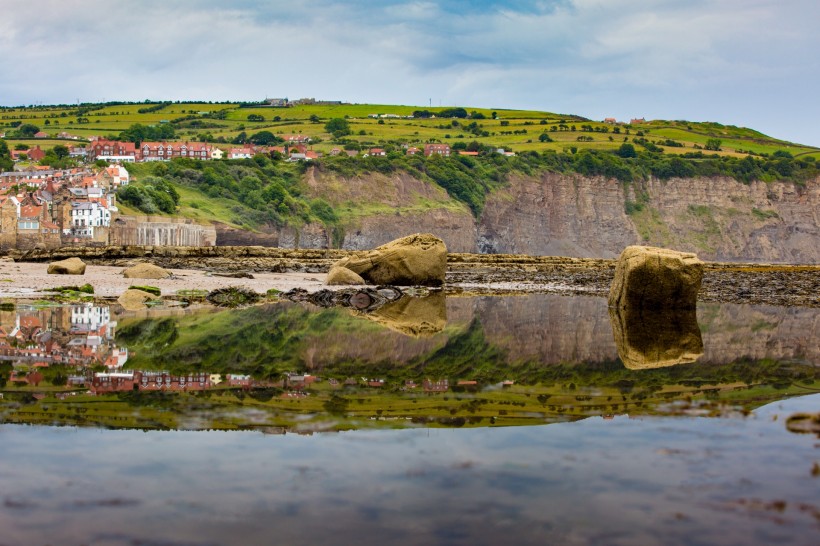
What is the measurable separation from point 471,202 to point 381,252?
389 feet

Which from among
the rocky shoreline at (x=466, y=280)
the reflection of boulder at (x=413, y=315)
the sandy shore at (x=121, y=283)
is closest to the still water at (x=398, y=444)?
the reflection of boulder at (x=413, y=315)

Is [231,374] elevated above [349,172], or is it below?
below

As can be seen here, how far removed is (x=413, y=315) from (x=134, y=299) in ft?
25.1

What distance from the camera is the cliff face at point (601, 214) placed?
484ft

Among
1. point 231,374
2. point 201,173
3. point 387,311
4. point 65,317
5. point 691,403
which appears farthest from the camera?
point 201,173

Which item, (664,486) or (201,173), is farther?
(201,173)

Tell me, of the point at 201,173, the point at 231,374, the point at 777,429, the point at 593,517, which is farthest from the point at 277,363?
the point at 201,173

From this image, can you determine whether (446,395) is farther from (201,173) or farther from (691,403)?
(201,173)

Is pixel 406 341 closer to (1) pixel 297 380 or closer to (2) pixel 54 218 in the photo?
(1) pixel 297 380

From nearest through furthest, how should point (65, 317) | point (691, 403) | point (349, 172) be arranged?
point (691, 403) < point (65, 317) < point (349, 172)

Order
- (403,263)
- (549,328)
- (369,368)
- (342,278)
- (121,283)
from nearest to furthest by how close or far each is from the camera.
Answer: (369,368), (549,328), (121,283), (342,278), (403,263)

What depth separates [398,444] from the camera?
7.90 metres

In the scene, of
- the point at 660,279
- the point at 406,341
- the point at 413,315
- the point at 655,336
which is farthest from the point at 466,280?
the point at 406,341

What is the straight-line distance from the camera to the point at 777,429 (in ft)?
29.1
